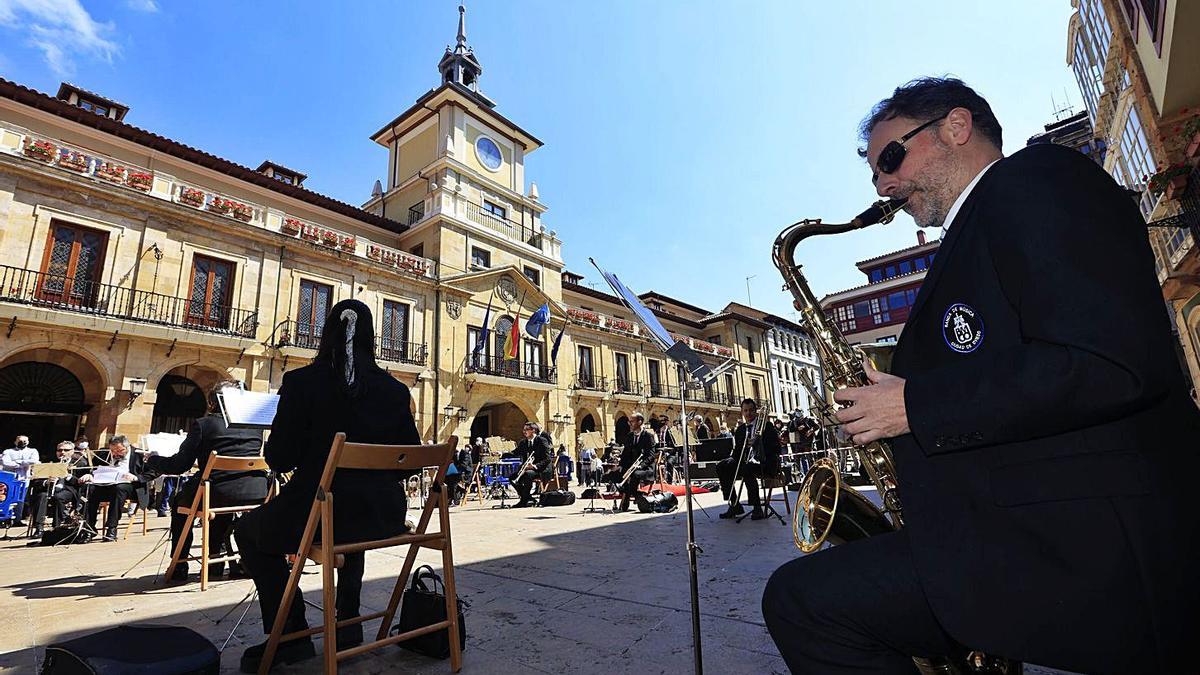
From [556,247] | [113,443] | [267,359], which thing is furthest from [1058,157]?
[556,247]

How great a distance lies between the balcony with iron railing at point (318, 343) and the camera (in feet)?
51.4

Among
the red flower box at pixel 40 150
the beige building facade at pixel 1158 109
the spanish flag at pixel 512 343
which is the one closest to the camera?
the beige building facade at pixel 1158 109

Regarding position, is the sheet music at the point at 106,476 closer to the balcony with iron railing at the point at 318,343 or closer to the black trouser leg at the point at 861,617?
the balcony with iron railing at the point at 318,343

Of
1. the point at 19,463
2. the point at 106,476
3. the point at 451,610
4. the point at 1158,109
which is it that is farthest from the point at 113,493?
the point at 1158,109

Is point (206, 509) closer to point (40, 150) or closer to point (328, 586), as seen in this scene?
point (328, 586)

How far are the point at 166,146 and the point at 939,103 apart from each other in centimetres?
2103

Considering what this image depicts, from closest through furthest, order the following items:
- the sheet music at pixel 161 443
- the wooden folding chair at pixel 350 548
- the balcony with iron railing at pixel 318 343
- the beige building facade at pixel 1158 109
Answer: the wooden folding chair at pixel 350 548, the sheet music at pixel 161 443, the beige building facade at pixel 1158 109, the balcony with iron railing at pixel 318 343

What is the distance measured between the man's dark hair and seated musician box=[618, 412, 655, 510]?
25.8 feet

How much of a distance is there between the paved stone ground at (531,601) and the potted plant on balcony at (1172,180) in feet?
26.5

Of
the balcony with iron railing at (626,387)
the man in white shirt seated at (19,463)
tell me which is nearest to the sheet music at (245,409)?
the man in white shirt seated at (19,463)

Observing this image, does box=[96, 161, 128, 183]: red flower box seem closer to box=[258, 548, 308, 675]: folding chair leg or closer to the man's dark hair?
box=[258, 548, 308, 675]: folding chair leg

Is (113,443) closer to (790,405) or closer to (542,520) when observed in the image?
(542,520)

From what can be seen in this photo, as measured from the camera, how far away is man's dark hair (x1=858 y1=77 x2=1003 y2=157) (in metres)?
1.40

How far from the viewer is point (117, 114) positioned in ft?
53.1
